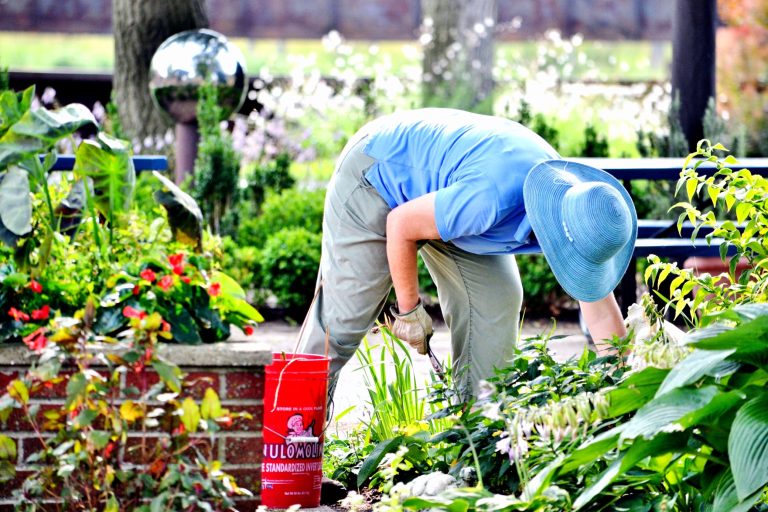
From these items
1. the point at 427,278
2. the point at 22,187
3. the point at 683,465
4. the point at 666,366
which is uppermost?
the point at 22,187

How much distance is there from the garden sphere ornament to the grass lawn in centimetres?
1015

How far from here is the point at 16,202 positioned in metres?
3.12

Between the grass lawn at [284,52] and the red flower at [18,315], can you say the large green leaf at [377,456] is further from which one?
the grass lawn at [284,52]

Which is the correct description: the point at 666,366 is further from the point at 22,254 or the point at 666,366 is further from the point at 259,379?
the point at 22,254

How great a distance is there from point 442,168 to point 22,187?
4.07ft

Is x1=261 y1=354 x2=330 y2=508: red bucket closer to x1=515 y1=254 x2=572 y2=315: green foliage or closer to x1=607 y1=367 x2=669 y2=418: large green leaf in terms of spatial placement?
x1=607 y1=367 x2=669 y2=418: large green leaf

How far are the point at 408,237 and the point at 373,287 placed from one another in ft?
1.29

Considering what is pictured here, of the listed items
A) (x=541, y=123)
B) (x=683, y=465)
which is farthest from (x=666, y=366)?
(x=541, y=123)

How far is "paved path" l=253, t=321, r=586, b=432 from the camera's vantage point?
4590mm

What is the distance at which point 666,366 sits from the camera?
264 centimetres

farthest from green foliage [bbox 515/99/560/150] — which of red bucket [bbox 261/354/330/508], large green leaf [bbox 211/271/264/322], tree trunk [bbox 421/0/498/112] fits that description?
red bucket [bbox 261/354/330/508]

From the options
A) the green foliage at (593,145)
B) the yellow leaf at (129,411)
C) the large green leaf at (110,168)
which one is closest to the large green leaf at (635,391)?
the yellow leaf at (129,411)

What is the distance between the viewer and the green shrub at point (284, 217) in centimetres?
768

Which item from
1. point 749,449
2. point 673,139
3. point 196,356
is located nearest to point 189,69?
point 673,139
